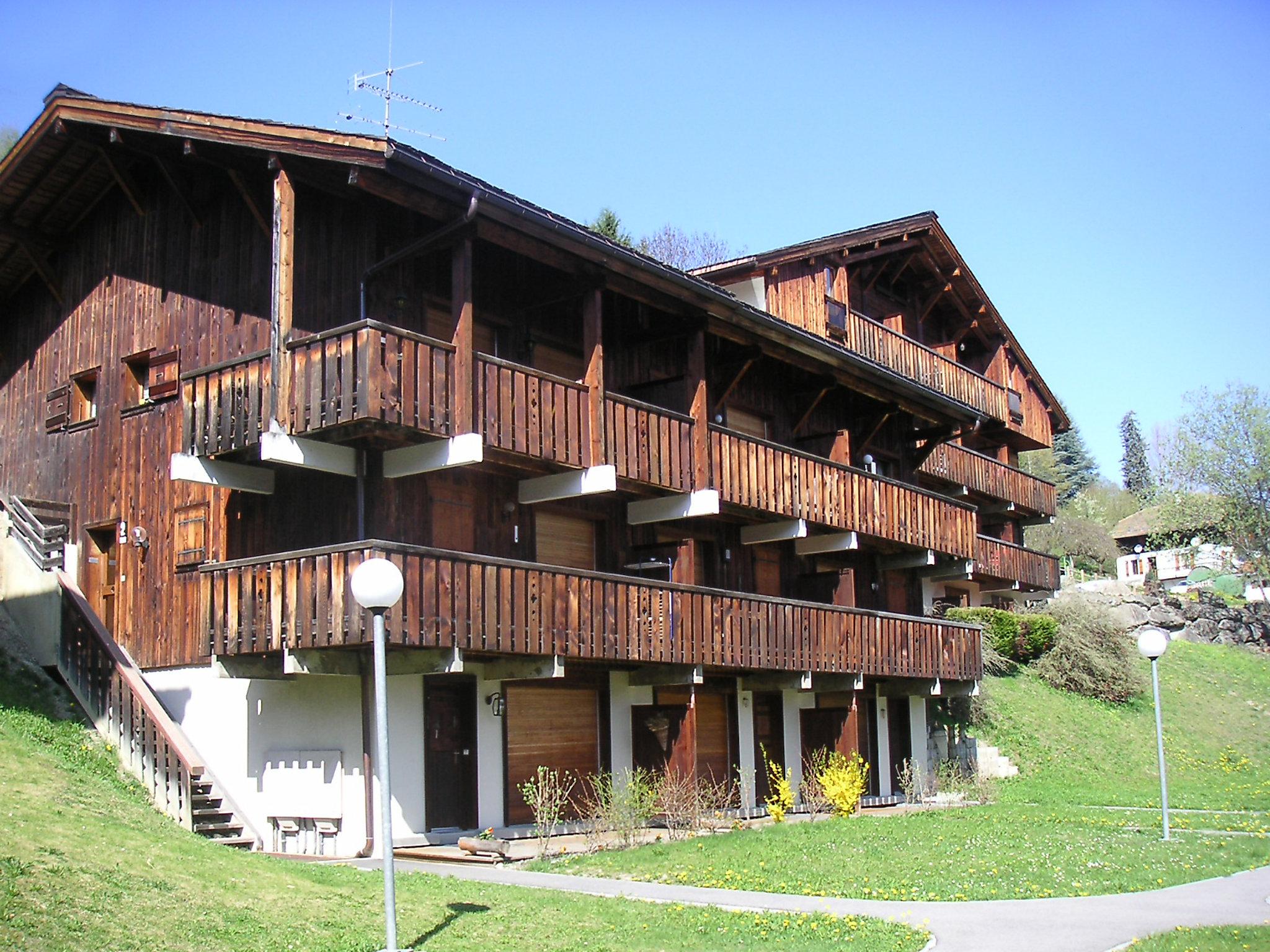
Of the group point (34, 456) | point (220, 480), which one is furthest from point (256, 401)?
point (34, 456)

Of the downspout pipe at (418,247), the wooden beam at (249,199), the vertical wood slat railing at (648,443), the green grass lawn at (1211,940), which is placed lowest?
the green grass lawn at (1211,940)

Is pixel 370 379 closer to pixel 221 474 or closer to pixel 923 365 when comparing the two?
pixel 221 474

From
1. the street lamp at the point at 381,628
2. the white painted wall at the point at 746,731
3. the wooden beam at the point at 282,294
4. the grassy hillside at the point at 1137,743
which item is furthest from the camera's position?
the grassy hillside at the point at 1137,743

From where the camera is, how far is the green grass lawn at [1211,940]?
9.97 m

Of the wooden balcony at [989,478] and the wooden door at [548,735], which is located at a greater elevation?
the wooden balcony at [989,478]

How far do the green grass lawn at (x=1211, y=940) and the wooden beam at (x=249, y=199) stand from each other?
13725 millimetres

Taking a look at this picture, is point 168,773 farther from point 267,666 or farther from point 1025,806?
point 1025,806

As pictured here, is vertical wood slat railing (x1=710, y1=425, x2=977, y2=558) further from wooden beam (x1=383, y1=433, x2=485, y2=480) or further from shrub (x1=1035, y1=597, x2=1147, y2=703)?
shrub (x1=1035, y1=597, x2=1147, y2=703)

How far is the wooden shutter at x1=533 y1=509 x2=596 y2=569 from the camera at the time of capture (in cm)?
2019

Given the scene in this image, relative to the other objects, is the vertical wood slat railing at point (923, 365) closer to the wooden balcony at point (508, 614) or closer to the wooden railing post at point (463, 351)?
the wooden balcony at point (508, 614)

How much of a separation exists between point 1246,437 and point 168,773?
45.8 m

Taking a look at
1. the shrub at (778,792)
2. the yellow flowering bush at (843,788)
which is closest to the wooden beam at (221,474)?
the shrub at (778,792)

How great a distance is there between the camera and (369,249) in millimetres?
17641

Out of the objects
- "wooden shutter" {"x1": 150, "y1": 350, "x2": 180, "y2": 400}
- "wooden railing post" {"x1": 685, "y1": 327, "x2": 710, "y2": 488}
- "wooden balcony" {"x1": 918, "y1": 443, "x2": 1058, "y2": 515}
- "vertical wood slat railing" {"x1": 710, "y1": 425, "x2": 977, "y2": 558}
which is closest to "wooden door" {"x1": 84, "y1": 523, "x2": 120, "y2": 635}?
"wooden shutter" {"x1": 150, "y1": 350, "x2": 180, "y2": 400}
